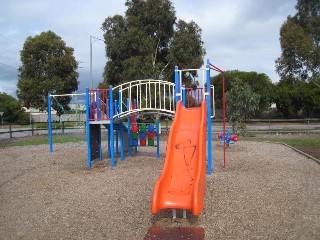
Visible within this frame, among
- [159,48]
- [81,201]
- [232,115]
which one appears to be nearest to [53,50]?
[159,48]

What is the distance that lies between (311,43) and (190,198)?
33.9 metres

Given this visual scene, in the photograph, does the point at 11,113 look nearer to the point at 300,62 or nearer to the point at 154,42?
the point at 154,42

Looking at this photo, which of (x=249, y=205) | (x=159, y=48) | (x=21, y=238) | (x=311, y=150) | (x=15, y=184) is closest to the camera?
(x=21, y=238)

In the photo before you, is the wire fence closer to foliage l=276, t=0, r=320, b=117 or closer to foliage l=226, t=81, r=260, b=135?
foliage l=226, t=81, r=260, b=135

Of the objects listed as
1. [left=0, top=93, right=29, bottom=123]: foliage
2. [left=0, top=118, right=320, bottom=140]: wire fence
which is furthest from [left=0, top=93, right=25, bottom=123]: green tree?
[left=0, top=118, right=320, bottom=140]: wire fence

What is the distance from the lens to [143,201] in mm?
6559

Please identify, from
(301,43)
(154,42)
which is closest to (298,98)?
(301,43)

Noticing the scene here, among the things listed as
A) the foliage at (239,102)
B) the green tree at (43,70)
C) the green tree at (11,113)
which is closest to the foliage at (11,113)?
the green tree at (11,113)

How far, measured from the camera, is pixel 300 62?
36531mm

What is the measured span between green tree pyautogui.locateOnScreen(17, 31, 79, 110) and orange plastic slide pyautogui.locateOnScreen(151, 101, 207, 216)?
65.3 feet

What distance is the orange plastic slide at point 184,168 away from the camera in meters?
5.43

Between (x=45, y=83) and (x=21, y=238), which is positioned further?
(x=45, y=83)

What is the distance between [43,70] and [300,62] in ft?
88.1

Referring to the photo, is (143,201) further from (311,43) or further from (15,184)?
(311,43)
